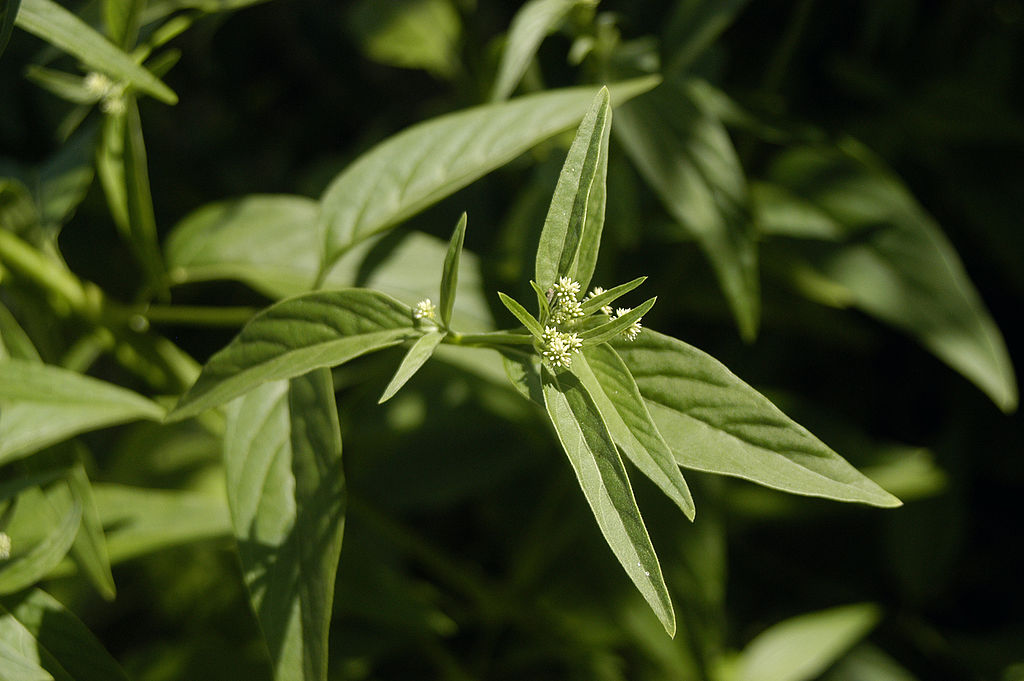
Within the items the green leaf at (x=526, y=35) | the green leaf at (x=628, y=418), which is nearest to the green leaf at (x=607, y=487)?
the green leaf at (x=628, y=418)

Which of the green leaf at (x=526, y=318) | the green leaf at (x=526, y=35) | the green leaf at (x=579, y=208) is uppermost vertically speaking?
the green leaf at (x=526, y=35)

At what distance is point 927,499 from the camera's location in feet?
5.23

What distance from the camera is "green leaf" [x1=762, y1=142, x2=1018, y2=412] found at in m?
1.22

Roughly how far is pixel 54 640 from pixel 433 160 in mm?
687

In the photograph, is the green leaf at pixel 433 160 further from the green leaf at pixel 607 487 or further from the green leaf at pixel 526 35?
the green leaf at pixel 607 487

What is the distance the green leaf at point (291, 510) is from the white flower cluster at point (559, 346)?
24 centimetres

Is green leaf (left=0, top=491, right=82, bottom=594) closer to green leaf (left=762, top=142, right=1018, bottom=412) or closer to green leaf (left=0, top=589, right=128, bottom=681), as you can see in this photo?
green leaf (left=0, top=589, right=128, bottom=681)

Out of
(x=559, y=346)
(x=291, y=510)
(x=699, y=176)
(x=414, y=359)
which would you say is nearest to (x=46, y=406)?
(x=291, y=510)

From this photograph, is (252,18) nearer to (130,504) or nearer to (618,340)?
(130,504)

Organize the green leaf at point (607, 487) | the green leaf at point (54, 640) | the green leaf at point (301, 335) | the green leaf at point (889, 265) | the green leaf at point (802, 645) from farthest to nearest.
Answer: the green leaf at point (802, 645) → the green leaf at point (889, 265) → the green leaf at point (54, 640) → the green leaf at point (301, 335) → the green leaf at point (607, 487)

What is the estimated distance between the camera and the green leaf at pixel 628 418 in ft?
2.06

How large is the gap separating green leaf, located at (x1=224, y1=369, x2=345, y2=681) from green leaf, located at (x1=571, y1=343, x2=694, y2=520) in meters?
0.27

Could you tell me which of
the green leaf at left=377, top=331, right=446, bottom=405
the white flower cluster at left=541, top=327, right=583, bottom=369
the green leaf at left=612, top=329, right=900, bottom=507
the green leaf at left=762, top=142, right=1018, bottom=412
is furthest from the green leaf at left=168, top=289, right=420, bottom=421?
the green leaf at left=762, top=142, right=1018, bottom=412

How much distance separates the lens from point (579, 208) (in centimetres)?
68
